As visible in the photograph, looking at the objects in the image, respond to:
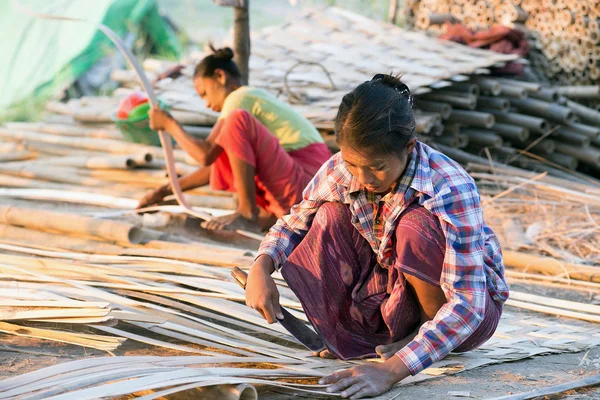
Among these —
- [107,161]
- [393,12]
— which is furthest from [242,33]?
[393,12]

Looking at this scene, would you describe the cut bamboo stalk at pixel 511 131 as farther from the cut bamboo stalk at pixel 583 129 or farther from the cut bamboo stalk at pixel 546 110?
the cut bamboo stalk at pixel 583 129

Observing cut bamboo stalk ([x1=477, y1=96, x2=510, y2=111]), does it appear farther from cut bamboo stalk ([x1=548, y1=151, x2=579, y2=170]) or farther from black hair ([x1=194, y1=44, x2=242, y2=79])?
black hair ([x1=194, y1=44, x2=242, y2=79])

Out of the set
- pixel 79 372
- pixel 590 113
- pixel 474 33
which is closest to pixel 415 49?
pixel 474 33

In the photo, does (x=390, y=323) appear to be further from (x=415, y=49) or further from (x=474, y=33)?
(x=474, y=33)

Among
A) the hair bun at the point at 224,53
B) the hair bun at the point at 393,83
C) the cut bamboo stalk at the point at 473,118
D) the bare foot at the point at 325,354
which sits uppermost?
the hair bun at the point at 393,83

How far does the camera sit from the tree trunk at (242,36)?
412 cm

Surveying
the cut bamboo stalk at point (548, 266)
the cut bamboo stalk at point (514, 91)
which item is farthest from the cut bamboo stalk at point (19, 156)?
the cut bamboo stalk at point (548, 266)

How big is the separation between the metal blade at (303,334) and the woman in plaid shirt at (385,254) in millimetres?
39

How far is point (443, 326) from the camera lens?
6.22 ft

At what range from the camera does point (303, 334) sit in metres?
2.21

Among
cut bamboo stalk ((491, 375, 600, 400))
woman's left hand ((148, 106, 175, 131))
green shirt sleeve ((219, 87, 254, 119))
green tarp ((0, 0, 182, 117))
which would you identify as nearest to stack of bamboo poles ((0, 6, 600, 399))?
cut bamboo stalk ((491, 375, 600, 400))

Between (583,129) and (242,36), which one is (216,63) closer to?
(242,36)

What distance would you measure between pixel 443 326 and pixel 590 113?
13.4 ft

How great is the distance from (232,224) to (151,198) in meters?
0.62
